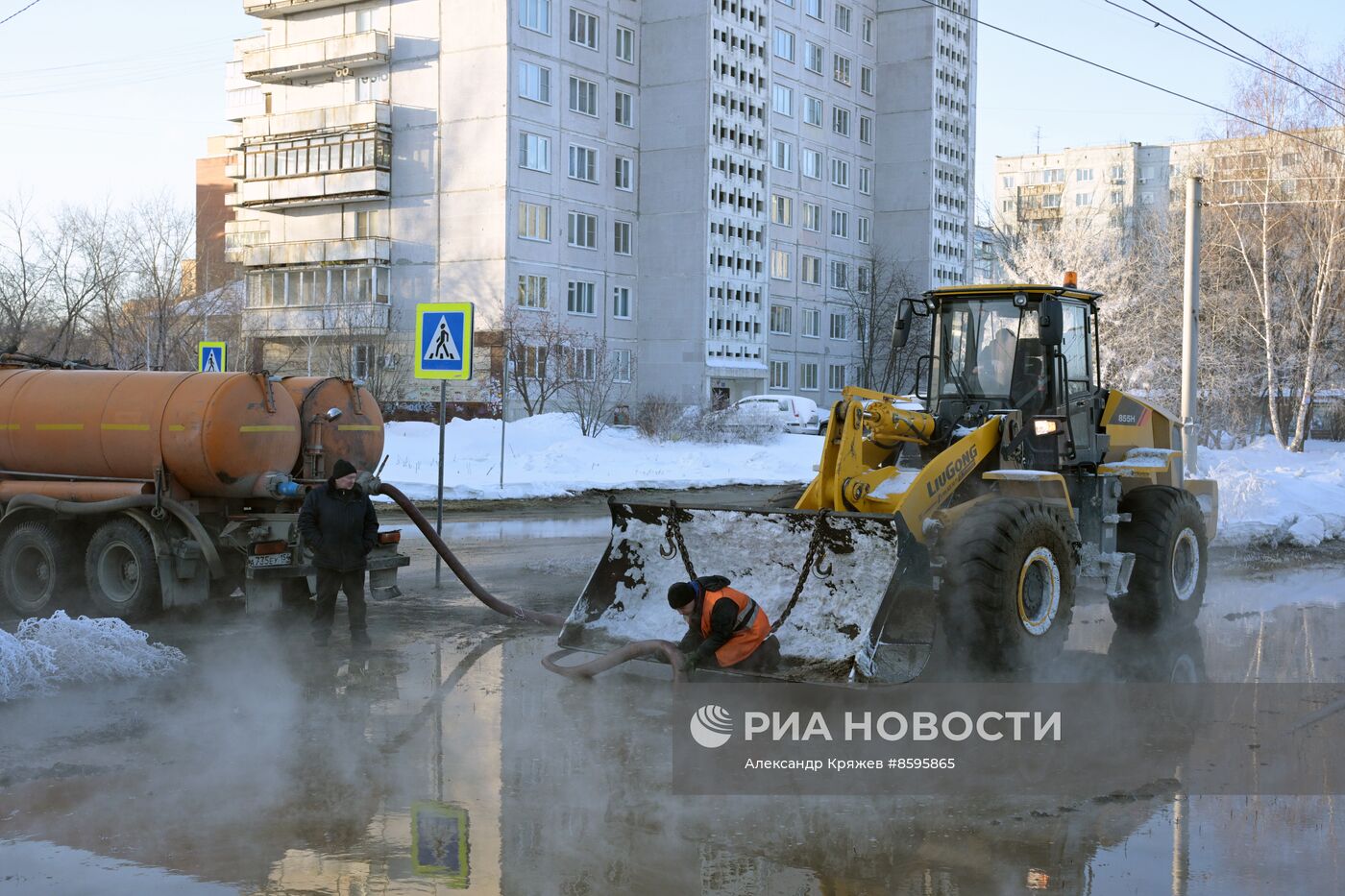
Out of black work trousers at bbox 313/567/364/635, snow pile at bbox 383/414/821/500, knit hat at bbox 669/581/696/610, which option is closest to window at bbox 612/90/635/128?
snow pile at bbox 383/414/821/500

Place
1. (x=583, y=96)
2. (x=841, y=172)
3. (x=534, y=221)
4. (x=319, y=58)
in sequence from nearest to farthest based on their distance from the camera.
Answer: (x=534, y=221) → (x=319, y=58) → (x=583, y=96) → (x=841, y=172)

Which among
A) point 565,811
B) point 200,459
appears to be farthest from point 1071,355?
point 200,459

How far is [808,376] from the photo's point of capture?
2766 inches

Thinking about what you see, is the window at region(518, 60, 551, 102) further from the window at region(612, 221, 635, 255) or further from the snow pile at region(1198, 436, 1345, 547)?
the snow pile at region(1198, 436, 1345, 547)

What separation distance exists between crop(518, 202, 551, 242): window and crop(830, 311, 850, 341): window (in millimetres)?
22107

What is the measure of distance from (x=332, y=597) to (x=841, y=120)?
2609 inches

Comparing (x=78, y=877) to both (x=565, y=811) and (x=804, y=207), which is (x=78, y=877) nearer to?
(x=565, y=811)

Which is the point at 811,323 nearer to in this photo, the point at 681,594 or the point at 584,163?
the point at 584,163

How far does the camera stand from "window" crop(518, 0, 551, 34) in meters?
52.9

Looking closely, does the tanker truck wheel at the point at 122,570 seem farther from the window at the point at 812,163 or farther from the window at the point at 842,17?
the window at the point at 842,17

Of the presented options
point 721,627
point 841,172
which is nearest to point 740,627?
point 721,627

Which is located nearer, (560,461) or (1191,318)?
(1191,318)

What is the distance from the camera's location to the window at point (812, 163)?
69.6 meters

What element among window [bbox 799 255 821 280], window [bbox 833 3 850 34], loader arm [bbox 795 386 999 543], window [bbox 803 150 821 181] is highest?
window [bbox 833 3 850 34]
